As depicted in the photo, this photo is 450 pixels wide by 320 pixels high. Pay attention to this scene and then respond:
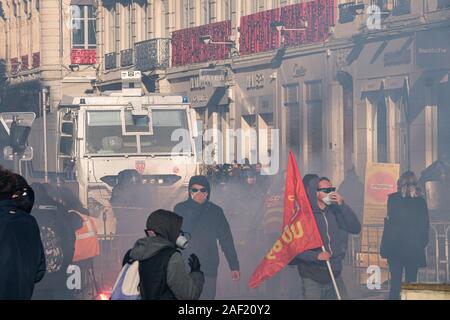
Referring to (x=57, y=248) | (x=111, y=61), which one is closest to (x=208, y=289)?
(x=57, y=248)

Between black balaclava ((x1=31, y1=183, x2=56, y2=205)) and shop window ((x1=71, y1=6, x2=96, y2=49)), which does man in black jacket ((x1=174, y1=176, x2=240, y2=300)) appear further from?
shop window ((x1=71, y1=6, x2=96, y2=49))

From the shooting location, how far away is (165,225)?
27.6 ft

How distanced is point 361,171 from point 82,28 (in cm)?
1237

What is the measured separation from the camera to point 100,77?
115ft

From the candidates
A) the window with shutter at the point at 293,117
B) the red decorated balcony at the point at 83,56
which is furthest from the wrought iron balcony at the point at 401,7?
the red decorated balcony at the point at 83,56

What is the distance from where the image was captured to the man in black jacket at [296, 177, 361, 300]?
41.8 ft

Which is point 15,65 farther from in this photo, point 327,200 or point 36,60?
point 327,200

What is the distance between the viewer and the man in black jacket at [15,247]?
880 centimetres

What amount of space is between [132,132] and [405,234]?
31.3 ft

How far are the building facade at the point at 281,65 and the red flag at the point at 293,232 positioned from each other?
1403cm

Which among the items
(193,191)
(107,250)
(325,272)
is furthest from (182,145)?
(325,272)

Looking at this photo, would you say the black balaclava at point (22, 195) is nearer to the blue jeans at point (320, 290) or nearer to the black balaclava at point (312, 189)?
the blue jeans at point (320, 290)

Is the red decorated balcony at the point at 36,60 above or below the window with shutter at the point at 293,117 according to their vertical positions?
above
